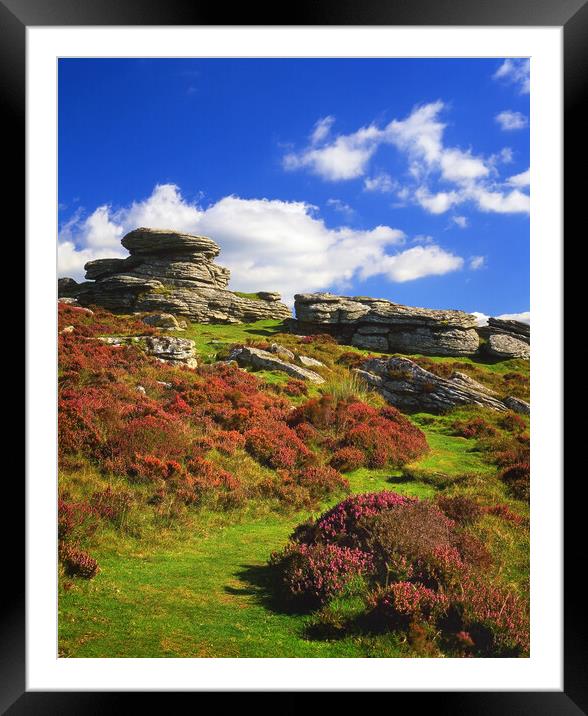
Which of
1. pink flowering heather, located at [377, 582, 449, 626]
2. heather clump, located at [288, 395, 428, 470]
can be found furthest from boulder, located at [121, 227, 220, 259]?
pink flowering heather, located at [377, 582, 449, 626]

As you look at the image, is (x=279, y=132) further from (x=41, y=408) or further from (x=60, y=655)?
(x=60, y=655)

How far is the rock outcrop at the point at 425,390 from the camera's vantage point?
11.5 metres

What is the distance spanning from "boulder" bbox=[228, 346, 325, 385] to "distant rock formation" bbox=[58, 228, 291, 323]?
5.88 metres

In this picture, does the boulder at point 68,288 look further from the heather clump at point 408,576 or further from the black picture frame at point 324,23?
the heather clump at point 408,576

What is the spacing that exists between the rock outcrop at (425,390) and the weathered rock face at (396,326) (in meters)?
2.92

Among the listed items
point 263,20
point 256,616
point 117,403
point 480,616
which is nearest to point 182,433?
point 117,403

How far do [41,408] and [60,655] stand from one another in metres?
2.93

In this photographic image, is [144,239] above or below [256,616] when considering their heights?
above

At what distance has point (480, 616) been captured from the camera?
5.36 metres

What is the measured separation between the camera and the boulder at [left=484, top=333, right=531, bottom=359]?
48.5 feet

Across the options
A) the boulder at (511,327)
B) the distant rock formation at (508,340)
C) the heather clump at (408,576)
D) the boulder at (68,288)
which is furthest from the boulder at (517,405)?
the boulder at (68,288)

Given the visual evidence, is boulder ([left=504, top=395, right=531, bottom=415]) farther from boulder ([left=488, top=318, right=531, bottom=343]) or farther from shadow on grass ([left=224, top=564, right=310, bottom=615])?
shadow on grass ([left=224, top=564, right=310, bottom=615])

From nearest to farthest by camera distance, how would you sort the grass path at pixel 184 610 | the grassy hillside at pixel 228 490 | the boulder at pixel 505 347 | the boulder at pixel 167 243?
the grass path at pixel 184 610 < the grassy hillside at pixel 228 490 < the boulder at pixel 505 347 < the boulder at pixel 167 243

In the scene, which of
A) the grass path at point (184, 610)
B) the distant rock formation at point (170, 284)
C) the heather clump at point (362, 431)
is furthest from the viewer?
the distant rock formation at point (170, 284)
